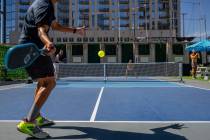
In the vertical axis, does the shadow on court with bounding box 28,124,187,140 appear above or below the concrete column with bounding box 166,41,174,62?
below

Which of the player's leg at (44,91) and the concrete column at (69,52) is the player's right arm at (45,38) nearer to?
the player's leg at (44,91)

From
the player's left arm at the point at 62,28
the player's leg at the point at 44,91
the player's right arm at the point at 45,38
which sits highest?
the player's left arm at the point at 62,28

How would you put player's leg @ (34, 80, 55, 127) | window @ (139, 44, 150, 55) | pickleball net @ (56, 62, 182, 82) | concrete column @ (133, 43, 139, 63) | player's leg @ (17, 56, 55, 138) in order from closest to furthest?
player's leg @ (17, 56, 55, 138) < player's leg @ (34, 80, 55, 127) < pickleball net @ (56, 62, 182, 82) < concrete column @ (133, 43, 139, 63) < window @ (139, 44, 150, 55)

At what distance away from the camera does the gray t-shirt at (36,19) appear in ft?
16.7

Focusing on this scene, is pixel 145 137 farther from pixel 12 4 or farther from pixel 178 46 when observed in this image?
pixel 12 4

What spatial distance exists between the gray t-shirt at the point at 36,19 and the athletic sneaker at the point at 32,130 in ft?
3.47

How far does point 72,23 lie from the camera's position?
321 ft

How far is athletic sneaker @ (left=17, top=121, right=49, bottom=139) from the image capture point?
16.3ft

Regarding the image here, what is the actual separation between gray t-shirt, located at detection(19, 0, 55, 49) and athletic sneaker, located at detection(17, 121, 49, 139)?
1.06 metres

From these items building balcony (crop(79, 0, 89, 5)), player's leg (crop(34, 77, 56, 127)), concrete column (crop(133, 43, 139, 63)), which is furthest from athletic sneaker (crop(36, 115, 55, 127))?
building balcony (crop(79, 0, 89, 5))

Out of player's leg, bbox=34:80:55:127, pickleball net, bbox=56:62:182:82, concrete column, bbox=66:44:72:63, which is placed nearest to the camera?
player's leg, bbox=34:80:55:127

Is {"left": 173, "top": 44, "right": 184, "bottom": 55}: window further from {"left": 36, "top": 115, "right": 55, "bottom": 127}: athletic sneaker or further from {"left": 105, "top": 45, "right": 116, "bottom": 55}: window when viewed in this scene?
{"left": 36, "top": 115, "right": 55, "bottom": 127}: athletic sneaker

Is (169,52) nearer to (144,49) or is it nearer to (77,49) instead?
(144,49)

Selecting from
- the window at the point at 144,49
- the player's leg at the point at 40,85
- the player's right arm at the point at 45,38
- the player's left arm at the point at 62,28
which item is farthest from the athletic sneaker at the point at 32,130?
the window at the point at 144,49
